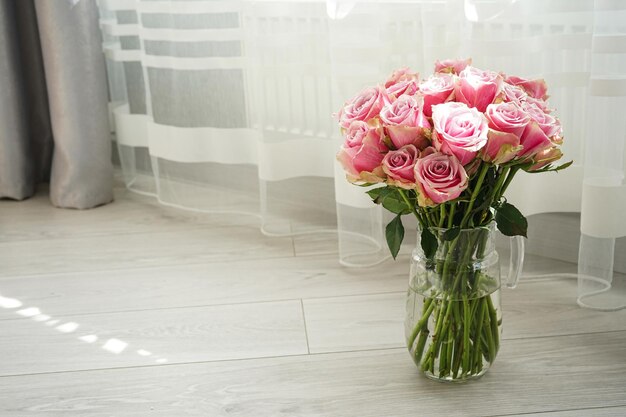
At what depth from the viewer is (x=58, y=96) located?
189 centimetres

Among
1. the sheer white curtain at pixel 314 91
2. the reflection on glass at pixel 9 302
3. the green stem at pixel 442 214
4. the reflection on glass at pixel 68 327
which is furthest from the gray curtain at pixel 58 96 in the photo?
the green stem at pixel 442 214

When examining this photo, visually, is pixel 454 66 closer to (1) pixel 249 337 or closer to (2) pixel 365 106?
(2) pixel 365 106

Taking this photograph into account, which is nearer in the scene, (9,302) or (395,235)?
(395,235)

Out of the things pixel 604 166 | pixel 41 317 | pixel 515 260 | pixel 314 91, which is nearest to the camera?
pixel 515 260

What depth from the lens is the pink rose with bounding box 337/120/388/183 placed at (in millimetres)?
931

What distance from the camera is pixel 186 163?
188 cm

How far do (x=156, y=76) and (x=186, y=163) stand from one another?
8.8 inches

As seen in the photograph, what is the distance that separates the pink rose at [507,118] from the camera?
2.91 ft

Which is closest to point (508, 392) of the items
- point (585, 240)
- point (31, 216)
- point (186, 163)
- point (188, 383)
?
point (585, 240)

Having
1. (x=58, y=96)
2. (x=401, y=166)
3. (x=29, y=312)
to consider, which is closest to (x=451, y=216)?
(x=401, y=166)

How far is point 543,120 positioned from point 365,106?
219mm

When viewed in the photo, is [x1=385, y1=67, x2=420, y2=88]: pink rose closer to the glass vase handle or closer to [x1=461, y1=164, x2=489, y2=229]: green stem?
[x1=461, y1=164, x2=489, y2=229]: green stem

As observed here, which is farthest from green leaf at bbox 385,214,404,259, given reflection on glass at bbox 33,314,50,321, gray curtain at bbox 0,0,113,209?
gray curtain at bbox 0,0,113,209

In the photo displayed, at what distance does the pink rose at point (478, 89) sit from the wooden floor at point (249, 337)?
16.5 inches
